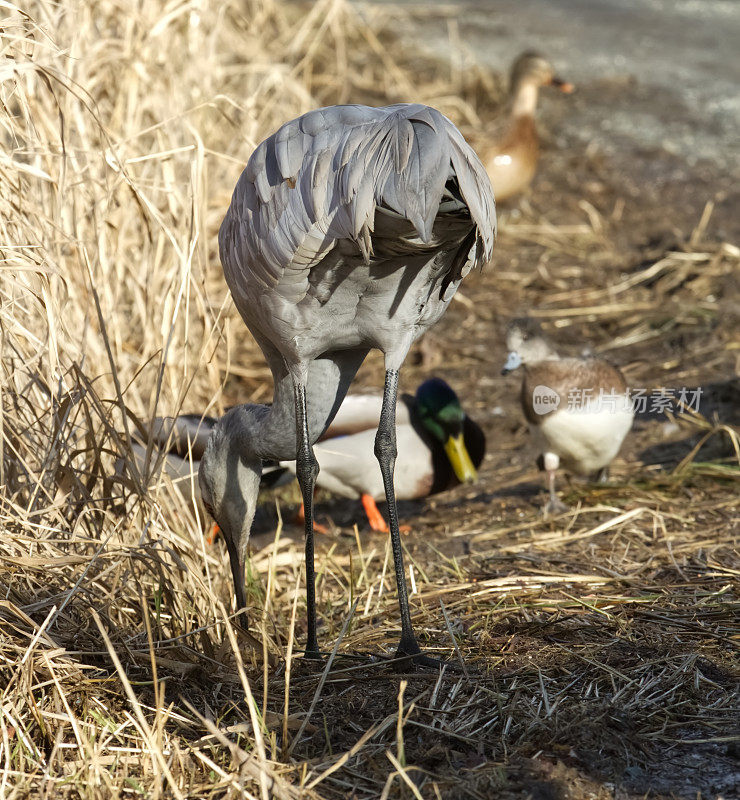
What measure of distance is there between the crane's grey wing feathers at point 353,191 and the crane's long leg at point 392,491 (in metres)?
0.42

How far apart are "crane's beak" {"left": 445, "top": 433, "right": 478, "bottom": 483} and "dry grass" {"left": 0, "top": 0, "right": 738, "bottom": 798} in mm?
159

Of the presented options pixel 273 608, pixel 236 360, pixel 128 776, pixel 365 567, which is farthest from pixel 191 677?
pixel 236 360

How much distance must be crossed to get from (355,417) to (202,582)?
2033 mm

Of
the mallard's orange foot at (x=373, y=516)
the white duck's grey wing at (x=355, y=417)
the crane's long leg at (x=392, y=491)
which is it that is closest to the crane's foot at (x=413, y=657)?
the crane's long leg at (x=392, y=491)

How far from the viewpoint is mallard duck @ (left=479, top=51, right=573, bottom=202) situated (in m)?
7.34

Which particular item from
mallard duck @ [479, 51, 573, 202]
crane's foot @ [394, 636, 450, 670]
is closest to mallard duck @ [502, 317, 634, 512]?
crane's foot @ [394, 636, 450, 670]

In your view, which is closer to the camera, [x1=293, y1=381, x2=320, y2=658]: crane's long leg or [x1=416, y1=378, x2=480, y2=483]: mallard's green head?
[x1=293, y1=381, x2=320, y2=658]: crane's long leg

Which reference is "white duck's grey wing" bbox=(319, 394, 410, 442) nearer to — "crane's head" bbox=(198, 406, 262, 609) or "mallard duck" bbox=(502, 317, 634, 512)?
"mallard duck" bbox=(502, 317, 634, 512)

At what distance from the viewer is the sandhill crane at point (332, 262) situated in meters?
2.50

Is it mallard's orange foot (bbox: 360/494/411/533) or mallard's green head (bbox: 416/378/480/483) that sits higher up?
mallard's green head (bbox: 416/378/480/483)

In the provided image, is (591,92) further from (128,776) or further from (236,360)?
(128,776)

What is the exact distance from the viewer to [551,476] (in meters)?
4.52

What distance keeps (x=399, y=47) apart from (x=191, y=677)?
354 inches

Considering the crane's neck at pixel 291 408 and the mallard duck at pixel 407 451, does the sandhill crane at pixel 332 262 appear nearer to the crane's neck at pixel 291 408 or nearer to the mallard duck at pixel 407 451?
the crane's neck at pixel 291 408
